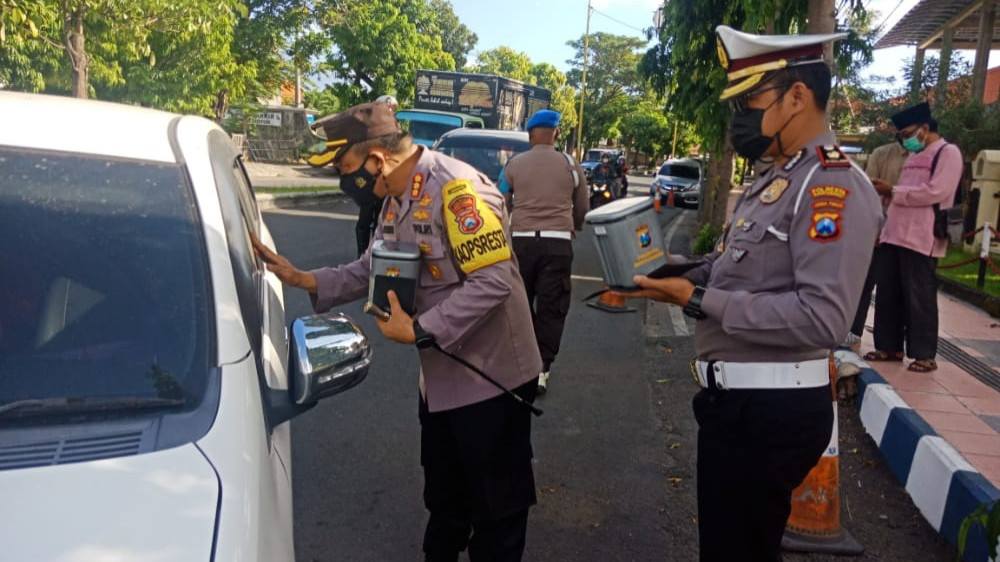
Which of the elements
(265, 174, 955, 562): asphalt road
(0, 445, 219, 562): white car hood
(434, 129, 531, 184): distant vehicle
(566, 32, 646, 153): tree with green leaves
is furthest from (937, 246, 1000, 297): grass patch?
(566, 32, 646, 153): tree with green leaves

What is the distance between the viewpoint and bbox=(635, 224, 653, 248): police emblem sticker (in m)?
2.14

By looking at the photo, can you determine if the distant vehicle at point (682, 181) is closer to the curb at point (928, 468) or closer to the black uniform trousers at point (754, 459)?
the curb at point (928, 468)

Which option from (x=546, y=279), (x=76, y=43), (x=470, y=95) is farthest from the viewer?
(x=470, y=95)

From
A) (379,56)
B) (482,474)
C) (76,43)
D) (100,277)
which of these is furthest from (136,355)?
(379,56)

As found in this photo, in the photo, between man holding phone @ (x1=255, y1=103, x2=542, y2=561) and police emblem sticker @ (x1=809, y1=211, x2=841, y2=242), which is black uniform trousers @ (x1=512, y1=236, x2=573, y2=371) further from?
police emblem sticker @ (x1=809, y1=211, x2=841, y2=242)

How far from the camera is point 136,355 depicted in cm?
176

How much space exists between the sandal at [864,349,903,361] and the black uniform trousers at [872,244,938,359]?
0.03 m

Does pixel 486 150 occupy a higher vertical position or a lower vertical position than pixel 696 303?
higher

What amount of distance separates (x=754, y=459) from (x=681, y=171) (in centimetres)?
2738

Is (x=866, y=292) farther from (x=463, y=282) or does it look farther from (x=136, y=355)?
(x=136, y=355)

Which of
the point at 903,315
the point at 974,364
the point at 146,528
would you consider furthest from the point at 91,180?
the point at 974,364

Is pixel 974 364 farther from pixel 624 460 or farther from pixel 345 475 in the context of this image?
pixel 345 475

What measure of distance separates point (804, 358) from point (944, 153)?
377 cm

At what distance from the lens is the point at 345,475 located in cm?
392
